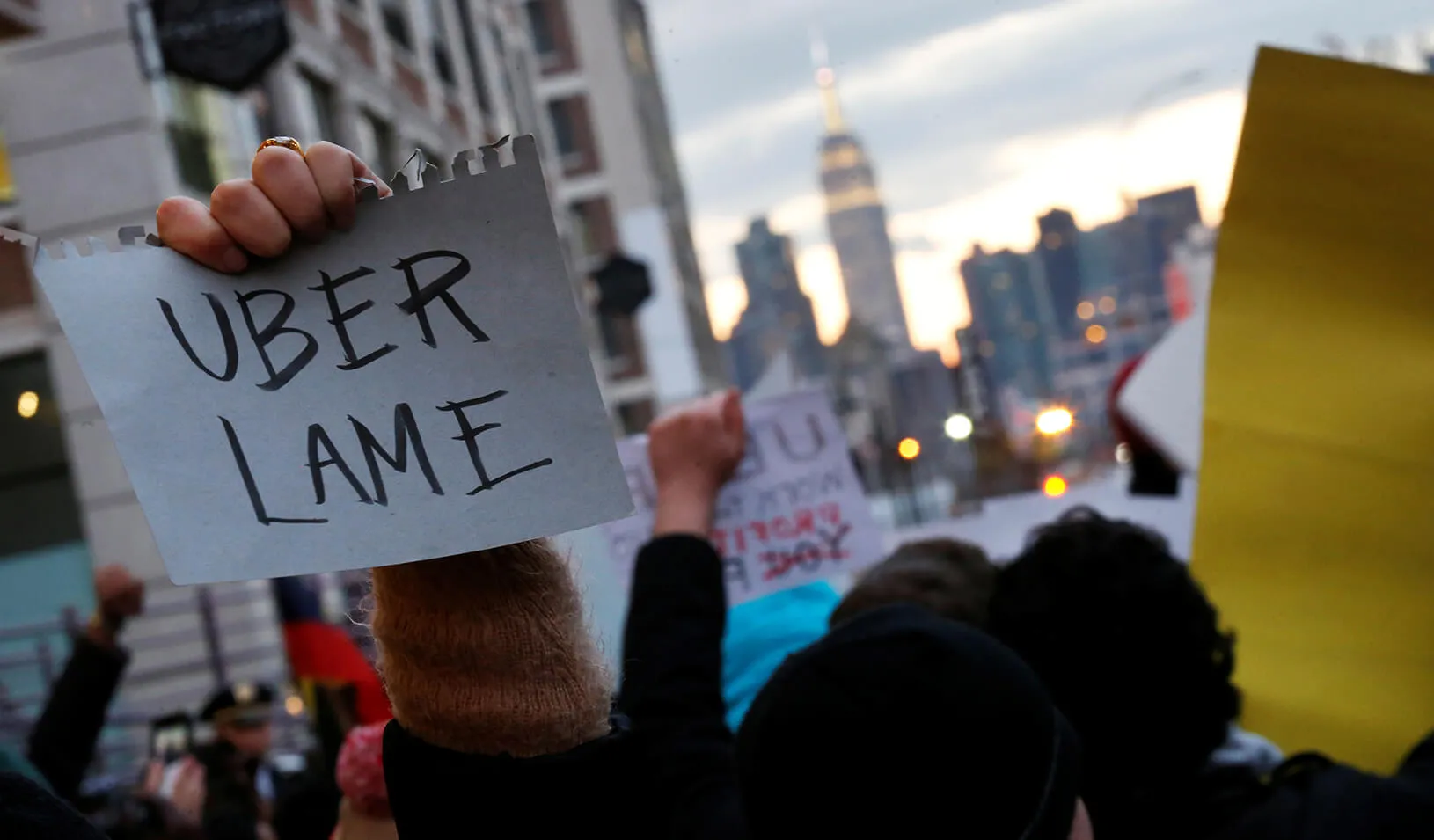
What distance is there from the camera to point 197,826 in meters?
4.21

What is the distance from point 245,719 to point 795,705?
5670 mm

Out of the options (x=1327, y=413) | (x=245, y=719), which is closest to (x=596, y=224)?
(x=245, y=719)

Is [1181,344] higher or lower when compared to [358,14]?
lower

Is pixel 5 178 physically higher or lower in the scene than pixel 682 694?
higher

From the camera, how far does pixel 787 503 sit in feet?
11.4

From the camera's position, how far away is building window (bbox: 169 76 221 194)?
1407 centimetres

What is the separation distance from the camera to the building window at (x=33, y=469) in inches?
511

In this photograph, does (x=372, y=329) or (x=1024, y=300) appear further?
(x=1024, y=300)

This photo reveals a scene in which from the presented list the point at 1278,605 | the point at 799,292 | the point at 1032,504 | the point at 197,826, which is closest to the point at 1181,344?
the point at 1032,504

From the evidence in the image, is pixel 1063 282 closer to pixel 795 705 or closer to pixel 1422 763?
pixel 1422 763

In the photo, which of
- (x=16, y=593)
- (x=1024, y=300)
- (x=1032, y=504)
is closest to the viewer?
(x=1032, y=504)

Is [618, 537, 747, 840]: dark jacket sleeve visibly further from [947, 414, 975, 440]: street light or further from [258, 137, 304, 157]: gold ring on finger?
[947, 414, 975, 440]: street light

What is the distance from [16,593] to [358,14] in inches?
415

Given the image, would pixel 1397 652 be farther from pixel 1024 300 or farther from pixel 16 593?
pixel 1024 300
